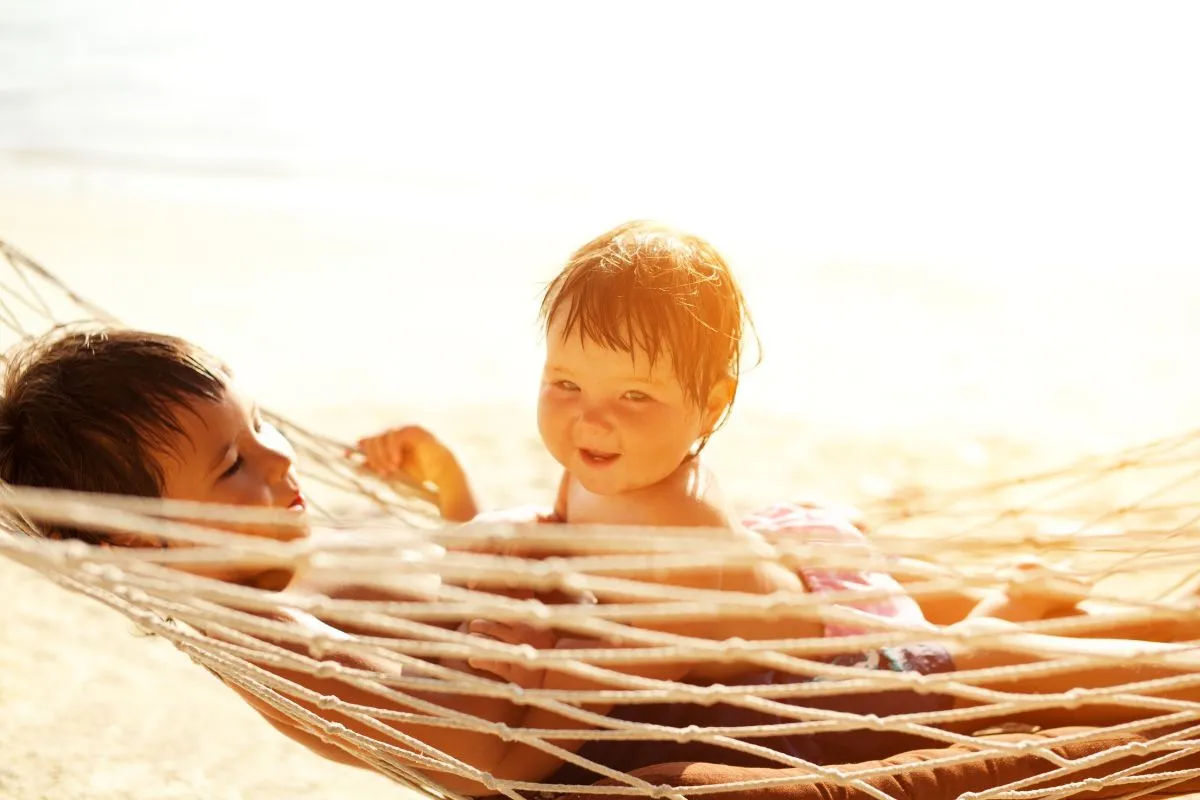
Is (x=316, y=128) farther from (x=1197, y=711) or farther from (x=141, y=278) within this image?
(x=1197, y=711)

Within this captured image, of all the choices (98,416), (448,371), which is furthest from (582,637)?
(448,371)

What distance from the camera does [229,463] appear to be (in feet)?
5.17

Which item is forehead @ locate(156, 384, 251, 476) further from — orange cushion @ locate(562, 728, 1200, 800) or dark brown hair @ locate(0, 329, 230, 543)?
orange cushion @ locate(562, 728, 1200, 800)

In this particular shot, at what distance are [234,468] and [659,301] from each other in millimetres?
553

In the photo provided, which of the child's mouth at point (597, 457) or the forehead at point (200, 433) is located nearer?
the forehead at point (200, 433)

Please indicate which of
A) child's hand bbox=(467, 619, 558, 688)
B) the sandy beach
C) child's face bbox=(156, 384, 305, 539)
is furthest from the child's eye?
the sandy beach

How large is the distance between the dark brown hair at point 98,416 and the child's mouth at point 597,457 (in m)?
0.45

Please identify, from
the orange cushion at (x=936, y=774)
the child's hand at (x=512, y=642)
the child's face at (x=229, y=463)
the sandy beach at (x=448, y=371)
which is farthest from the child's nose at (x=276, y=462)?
the sandy beach at (x=448, y=371)

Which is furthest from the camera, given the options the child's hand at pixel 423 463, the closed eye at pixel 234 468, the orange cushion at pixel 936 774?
the child's hand at pixel 423 463

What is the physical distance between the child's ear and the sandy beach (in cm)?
92

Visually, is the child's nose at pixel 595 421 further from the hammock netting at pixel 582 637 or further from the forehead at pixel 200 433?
the forehead at pixel 200 433

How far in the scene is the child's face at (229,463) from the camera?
154 cm

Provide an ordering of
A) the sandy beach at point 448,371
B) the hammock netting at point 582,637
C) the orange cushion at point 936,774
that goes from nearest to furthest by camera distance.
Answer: the hammock netting at point 582,637
the orange cushion at point 936,774
the sandy beach at point 448,371

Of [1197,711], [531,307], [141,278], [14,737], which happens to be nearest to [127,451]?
[14,737]
